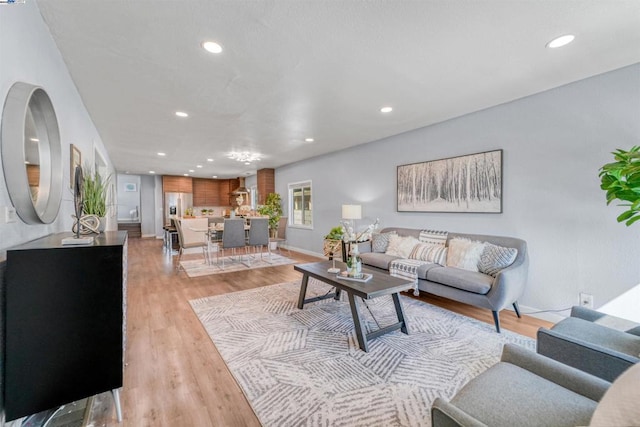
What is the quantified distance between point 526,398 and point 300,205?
22.5 ft

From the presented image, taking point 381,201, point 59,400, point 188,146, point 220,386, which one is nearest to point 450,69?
point 381,201

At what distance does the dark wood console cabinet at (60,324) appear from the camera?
4.17 ft

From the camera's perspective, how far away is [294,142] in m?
5.32

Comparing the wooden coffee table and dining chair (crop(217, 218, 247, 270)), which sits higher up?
dining chair (crop(217, 218, 247, 270))

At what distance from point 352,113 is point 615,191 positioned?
8.93 feet

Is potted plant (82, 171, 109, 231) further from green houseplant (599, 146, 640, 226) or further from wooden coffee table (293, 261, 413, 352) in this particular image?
green houseplant (599, 146, 640, 226)

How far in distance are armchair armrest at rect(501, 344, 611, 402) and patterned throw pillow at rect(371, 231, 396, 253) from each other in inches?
119

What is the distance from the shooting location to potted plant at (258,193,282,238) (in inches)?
308

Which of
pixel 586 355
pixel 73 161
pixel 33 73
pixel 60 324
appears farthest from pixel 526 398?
pixel 73 161

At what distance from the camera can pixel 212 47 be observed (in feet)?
7.04

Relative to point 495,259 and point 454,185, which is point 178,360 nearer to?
point 495,259

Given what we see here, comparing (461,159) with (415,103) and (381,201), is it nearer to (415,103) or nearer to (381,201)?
(415,103)

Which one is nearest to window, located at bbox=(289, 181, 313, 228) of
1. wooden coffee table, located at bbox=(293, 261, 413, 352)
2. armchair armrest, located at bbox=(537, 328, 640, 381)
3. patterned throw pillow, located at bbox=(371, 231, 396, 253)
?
patterned throw pillow, located at bbox=(371, 231, 396, 253)

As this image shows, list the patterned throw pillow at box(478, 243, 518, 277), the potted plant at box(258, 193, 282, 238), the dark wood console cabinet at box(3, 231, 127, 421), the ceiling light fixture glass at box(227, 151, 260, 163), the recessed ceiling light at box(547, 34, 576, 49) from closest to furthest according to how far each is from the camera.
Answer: the dark wood console cabinet at box(3, 231, 127, 421) < the recessed ceiling light at box(547, 34, 576, 49) < the patterned throw pillow at box(478, 243, 518, 277) < the ceiling light fixture glass at box(227, 151, 260, 163) < the potted plant at box(258, 193, 282, 238)
